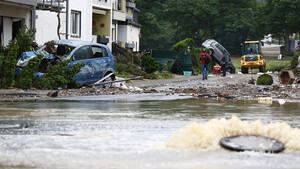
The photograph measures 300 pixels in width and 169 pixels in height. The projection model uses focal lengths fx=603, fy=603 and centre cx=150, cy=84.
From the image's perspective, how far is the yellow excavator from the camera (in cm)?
5612

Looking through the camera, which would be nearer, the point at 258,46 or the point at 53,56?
the point at 53,56

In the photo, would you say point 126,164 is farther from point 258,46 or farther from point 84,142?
point 258,46

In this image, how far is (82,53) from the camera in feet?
70.2

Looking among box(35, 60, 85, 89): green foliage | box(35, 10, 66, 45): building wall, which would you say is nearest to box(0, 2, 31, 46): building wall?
box(35, 10, 66, 45): building wall

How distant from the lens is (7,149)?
743 cm

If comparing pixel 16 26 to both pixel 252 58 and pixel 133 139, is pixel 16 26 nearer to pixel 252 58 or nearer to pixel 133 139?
pixel 133 139

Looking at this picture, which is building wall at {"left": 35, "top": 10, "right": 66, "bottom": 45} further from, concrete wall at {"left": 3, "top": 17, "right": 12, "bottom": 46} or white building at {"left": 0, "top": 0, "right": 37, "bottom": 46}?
concrete wall at {"left": 3, "top": 17, "right": 12, "bottom": 46}

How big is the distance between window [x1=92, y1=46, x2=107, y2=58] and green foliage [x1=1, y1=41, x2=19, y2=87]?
3.13 metres

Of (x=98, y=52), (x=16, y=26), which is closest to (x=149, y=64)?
(x=16, y=26)

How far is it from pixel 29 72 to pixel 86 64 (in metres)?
2.16

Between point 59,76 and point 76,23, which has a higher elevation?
point 76,23

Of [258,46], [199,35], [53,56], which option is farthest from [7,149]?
[199,35]

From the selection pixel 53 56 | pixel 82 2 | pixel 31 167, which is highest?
pixel 82 2

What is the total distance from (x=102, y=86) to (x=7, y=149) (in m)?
14.6
